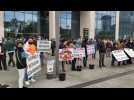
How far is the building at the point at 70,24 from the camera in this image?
33.2 meters

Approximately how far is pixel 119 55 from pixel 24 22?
19130 mm

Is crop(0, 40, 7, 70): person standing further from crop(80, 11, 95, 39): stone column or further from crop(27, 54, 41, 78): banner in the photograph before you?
crop(80, 11, 95, 39): stone column

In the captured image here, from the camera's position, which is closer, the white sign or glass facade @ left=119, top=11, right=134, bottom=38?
the white sign

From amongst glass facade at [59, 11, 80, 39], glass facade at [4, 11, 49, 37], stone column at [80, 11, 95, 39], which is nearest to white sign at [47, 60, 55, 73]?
glass facade at [4, 11, 49, 37]

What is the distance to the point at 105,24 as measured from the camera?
47.0 meters

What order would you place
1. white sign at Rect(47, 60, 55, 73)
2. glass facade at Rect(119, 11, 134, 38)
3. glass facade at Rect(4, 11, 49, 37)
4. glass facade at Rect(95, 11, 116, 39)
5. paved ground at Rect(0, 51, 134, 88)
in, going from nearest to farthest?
paved ground at Rect(0, 51, 134, 88) < white sign at Rect(47, 60, 55, 73) < glass facade at Rect(4, 11, 49, 37) < glass facade at Rect(95, 11, 116, 39) < glass facade at Rect(119, 11, 134, 38)

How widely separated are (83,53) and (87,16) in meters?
27.8

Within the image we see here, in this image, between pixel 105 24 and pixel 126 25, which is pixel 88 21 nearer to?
pixel 105 24

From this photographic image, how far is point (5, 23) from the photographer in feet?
106

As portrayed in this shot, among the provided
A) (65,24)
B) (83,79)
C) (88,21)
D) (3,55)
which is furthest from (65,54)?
(88,21)

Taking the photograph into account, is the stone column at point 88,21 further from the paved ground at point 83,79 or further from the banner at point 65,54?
the banner at point 65,54

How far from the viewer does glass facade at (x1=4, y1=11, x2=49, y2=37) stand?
107ft
